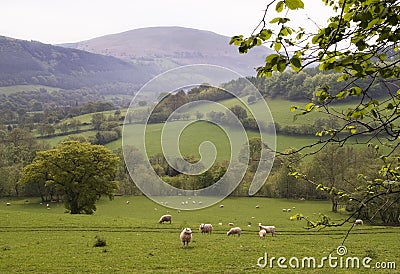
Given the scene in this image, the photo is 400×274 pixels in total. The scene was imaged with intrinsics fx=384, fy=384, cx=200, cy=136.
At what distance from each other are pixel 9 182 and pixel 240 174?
36.7 metres

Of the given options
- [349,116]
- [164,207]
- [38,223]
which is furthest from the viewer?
[164,207]

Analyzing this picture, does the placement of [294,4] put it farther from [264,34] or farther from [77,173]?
[77,173]

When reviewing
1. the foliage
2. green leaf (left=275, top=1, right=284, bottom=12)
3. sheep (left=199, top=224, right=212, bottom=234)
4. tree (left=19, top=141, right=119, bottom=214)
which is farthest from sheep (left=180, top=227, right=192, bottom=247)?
the foliage

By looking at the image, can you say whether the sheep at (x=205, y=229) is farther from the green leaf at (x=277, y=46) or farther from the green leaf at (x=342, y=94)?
the green leaf at (x=277, y=46)

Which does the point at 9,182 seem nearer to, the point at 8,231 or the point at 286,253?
the point at 8,231

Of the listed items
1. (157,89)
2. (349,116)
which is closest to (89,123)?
(157,89)

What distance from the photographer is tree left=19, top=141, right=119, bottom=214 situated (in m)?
34.7

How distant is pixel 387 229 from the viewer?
26.4 m

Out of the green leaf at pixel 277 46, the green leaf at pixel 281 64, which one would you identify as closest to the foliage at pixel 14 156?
the green leaf at pixel 277 46

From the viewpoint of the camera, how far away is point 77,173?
34.5m

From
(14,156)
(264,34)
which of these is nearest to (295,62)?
(264,34)

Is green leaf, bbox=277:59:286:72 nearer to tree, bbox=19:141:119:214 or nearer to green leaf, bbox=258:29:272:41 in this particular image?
green leaf, bbox=258:29:272:41

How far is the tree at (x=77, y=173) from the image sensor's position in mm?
34688

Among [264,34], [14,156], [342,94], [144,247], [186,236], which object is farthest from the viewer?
[14,156]
